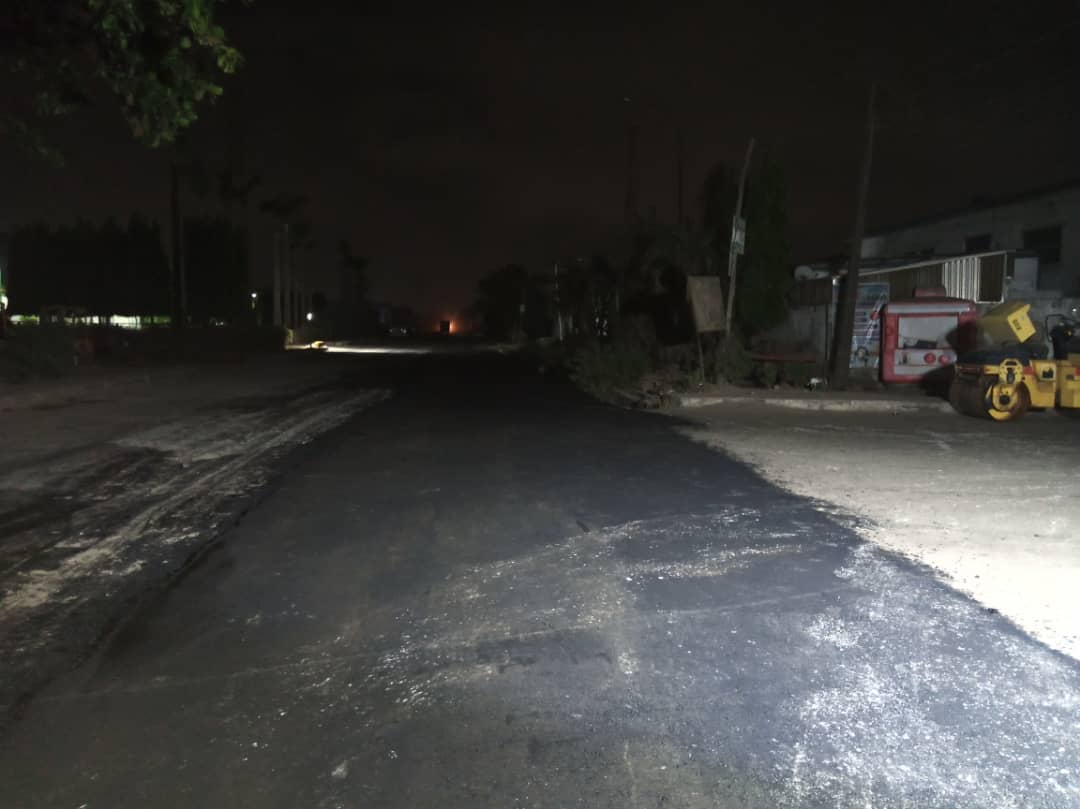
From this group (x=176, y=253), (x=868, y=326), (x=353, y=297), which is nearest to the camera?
(x=868, y=326)

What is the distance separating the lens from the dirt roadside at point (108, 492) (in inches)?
208

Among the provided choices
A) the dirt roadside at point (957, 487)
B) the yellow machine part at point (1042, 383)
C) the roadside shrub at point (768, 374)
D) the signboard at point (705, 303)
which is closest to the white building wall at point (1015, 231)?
the roadside shrub at point (768, 374)

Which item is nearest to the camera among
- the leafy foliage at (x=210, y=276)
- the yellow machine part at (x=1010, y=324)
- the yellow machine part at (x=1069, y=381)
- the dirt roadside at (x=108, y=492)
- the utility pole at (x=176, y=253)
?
the dirt roadside at (x=108, y=492)

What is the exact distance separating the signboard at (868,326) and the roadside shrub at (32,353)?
2133 cm

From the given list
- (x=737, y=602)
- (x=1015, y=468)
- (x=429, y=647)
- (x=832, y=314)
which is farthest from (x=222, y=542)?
(x=832, y=314)

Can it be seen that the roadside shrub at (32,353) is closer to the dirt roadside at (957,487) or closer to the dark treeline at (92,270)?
the dirt roadside at (957,487)

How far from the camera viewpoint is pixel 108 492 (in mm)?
9094

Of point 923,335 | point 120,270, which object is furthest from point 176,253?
point 120,270

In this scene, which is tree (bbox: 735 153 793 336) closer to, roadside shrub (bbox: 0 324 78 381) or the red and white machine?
the red and white machine

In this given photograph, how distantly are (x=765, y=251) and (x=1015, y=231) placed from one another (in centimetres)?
1110

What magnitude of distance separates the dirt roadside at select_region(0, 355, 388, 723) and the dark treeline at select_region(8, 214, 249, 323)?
75900mm

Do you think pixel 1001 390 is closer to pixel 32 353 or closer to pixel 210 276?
pixel 32 353

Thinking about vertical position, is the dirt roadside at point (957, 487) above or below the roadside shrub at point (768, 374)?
below

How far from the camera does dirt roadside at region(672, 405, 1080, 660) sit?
5.93 meters
